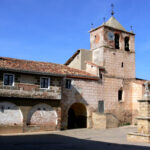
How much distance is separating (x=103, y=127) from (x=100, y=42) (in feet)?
32.0

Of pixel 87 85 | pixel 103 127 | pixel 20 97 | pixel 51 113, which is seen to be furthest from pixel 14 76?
pixel 103 127

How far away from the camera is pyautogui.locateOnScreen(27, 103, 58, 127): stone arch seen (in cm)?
2002

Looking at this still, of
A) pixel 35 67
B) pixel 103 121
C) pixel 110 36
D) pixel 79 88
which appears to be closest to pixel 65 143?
pixel 35 67

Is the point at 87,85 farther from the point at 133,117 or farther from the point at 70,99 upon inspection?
the point at 133,117

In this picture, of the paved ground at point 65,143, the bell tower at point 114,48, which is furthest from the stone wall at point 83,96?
the paved ground at point 65,143

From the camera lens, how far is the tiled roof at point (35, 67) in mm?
19550

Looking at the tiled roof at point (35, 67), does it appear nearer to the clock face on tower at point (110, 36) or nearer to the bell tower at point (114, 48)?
the bell tower at point (114, 48)

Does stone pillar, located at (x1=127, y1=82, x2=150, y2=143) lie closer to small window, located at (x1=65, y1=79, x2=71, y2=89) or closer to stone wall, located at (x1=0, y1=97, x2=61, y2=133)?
stone wall, located at (x1=0, y1=97, x2=61, y2=133)

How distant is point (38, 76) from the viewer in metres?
20.5

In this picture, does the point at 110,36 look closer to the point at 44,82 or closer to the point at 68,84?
the point at 68,84

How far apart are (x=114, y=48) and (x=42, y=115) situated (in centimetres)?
1232

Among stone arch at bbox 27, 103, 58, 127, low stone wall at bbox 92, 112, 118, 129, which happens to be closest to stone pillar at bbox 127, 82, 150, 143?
stone arch at bbox 27, 103, 58, 127

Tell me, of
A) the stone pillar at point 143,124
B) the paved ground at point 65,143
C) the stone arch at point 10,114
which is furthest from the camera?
the stone arch at point 10,114

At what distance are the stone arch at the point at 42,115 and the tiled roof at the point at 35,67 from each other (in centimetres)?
315
